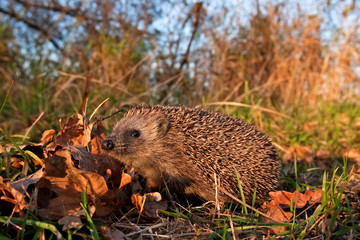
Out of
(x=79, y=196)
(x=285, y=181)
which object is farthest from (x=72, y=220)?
(x=285, y=181)

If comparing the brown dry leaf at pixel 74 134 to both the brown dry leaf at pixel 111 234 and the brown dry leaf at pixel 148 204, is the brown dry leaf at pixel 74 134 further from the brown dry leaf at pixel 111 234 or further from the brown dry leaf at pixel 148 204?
the brown dry leaf at pixel 111 234

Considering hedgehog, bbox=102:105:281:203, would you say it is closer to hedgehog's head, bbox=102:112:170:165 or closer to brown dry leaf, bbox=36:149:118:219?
hedgehog's head, bbox=102:112:170:165

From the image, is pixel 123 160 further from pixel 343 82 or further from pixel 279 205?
pixel 343 82

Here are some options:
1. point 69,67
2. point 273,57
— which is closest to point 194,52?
point 273,57

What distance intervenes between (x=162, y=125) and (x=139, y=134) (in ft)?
0.91

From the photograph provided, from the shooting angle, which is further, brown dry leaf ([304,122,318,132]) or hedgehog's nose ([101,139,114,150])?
brown dry leaf ([304,122,318,132])

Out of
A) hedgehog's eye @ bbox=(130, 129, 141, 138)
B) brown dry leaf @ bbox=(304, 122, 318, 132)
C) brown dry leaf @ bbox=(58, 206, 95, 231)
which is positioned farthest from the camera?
brown dry leaf @ bbox=(304, 122, 318, 132)

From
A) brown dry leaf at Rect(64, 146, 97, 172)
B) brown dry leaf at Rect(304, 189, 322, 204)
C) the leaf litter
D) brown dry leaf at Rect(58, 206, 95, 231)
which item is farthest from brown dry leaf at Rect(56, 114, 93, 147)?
brown dry leaf at Rect(304, 189, 322, 204)

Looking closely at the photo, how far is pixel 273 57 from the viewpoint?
8898 millimetres

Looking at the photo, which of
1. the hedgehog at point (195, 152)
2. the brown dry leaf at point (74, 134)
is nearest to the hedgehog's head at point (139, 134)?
the hedgehog at point (195, 152)

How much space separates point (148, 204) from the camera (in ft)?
8.20

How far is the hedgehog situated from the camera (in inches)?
120

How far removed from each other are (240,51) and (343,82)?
9.50 feet

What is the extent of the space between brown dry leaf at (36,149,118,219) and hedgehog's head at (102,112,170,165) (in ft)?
3.13
